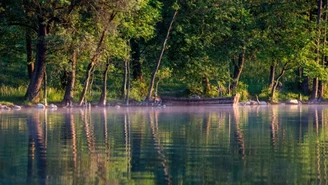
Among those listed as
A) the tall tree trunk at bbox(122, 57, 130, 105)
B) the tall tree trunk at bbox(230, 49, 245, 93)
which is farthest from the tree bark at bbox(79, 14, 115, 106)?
the tall tree trunk at bbox(230, 49, 245, 93)

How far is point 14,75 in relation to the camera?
56.2 meters

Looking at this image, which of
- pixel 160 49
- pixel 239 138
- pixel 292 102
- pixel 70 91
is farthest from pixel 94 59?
pixel 239 138

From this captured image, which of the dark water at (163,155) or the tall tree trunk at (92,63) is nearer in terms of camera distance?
the dark water at (163,155)

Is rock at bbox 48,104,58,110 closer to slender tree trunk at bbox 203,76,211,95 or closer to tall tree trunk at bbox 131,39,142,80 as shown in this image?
tall tree trunk at bbox 131,39,142,80

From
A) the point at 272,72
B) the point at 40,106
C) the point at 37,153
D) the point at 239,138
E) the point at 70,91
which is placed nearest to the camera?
the point at 37,153

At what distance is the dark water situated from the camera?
43.3 ft

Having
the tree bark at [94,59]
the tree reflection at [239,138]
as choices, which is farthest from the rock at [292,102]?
the tree reflection at [239,138]

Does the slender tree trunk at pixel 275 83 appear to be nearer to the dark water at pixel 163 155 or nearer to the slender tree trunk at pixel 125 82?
the slender tree trunk at pixel 125 82

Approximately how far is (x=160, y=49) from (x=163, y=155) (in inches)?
1487

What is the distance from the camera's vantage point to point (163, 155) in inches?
659

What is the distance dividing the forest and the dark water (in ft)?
66.2

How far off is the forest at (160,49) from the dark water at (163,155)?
2019 cm

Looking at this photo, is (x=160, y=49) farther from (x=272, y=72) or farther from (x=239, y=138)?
(x=239, y=138)

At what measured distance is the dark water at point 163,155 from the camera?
520 inches
